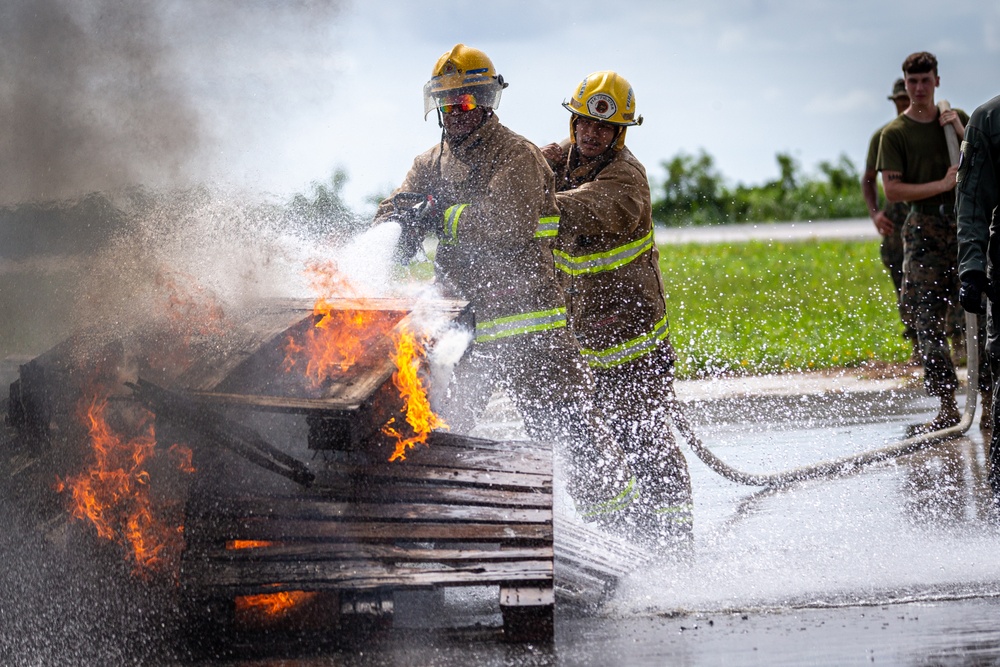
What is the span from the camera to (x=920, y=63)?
729cm

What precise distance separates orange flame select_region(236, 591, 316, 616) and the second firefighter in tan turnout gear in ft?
5.73

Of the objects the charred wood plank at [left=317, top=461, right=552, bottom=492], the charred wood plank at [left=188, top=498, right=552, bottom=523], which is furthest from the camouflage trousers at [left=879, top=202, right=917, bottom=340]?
the charred wood plank at [left=188, top=498, right=552, bottom=523]

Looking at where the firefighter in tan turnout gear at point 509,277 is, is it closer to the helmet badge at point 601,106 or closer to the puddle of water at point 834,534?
the helmet badge at point 601,106

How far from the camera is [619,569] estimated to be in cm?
454

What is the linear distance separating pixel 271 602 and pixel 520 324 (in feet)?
5.38

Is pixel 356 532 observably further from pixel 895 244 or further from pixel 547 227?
pixel 895 244

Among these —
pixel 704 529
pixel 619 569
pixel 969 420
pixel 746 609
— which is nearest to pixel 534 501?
pixel 619 569

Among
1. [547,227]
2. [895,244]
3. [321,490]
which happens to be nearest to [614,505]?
[547,227]

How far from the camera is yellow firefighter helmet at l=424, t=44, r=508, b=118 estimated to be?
16.6 ft

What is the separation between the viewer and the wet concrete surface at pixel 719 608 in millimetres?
3777

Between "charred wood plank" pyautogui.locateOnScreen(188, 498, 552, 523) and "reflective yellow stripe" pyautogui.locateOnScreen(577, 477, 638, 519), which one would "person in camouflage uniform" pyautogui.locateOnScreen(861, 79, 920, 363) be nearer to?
"reflective yellow stripe" pyautogui.locateOnScreen(577, 477, 638, 519)

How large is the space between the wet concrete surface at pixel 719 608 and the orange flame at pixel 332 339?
0.96 m

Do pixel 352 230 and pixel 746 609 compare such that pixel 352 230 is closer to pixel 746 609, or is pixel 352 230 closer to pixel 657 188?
pixel 746 609

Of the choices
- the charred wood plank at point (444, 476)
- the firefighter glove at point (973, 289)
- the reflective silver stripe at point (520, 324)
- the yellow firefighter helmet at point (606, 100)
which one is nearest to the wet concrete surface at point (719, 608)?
the charred wood plank at point (444, 476)
